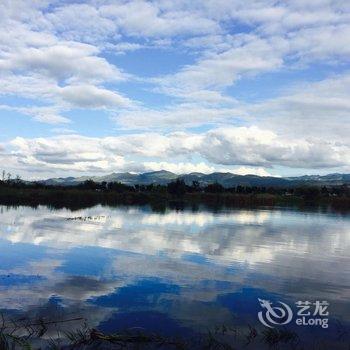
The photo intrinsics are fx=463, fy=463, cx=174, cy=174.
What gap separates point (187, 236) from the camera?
43594 mm

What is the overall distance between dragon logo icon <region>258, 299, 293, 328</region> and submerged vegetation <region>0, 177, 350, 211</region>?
74851mm

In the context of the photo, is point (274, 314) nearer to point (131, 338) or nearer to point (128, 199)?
point (131, 338)

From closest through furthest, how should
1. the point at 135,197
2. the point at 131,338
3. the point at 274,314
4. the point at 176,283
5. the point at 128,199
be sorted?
the point at 131,338 → the point at 274,314 → the point at 176,283 → the point at 128,199 → the point at 135,197

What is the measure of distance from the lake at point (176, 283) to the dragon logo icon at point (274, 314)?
96mm

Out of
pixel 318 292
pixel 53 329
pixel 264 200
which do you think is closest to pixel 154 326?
pixel 53 329

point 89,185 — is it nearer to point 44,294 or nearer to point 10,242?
point 10,242

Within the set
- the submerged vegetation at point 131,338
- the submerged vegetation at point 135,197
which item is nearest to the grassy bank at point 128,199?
the submerged vegetation at point 135,197

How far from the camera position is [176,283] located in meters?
22.5

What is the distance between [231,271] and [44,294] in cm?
1085

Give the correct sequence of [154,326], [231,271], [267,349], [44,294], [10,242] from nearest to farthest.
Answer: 1. [267,349]
2. [154,326]
3. [44,294]
4. [231,271]
5. [10,242]

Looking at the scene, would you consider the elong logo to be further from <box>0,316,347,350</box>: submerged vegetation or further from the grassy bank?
the grassy bank

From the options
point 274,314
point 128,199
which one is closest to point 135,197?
point 128,199

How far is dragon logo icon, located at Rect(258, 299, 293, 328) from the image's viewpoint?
16.3 metres

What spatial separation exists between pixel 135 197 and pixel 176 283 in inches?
4606
